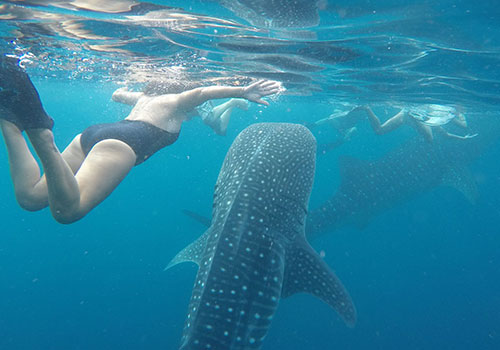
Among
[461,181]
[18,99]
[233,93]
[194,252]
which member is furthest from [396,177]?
[18,99]

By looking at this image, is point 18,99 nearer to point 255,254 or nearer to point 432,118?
point 255,254

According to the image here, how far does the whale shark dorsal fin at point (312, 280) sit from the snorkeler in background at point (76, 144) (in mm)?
2429

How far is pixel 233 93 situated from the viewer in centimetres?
457

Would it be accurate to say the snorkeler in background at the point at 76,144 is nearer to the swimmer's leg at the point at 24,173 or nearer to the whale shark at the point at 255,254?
the swimmer's leg at the point at 24,173

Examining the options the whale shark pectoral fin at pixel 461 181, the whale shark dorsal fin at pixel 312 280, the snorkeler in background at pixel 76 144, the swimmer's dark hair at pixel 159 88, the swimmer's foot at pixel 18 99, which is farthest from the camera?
the whale shark pectoral fin at pixel 461 181

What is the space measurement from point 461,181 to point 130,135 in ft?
48.6

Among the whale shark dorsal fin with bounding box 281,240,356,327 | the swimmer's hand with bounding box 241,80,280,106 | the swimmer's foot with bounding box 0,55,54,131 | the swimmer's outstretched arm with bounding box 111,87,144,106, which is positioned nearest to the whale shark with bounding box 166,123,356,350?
the whale shark dorsal fin with bounding box 281,240,356,327

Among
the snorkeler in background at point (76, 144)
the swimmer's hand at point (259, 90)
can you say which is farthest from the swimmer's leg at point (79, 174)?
the swimmer's hand at point (259, 90)

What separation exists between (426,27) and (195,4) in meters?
4.62

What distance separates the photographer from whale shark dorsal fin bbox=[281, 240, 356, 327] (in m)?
3.66

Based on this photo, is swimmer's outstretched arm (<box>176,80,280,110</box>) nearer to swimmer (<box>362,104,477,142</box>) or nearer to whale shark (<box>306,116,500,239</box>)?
whale shark (<box>306,116,500,239</box>)

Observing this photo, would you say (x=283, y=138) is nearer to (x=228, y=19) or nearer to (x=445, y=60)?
(x=228, y=19)

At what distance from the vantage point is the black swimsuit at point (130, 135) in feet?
13.5

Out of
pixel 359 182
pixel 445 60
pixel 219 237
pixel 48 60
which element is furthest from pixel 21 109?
pixel 48 60
